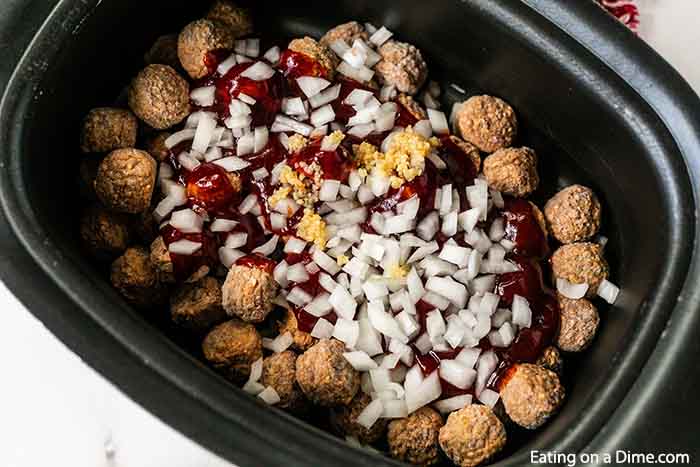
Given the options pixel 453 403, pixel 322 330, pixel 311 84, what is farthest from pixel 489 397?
pixel 311 84

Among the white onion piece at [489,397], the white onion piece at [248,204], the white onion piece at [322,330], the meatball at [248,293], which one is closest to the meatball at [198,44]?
the white onion piece at [248,204]

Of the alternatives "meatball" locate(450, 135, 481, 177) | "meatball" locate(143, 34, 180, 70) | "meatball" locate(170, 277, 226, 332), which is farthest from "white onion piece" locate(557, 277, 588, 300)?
"meatball" locate(143, 34, 180, 70)

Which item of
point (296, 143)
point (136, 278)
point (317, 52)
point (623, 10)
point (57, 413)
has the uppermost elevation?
point (623, 10)

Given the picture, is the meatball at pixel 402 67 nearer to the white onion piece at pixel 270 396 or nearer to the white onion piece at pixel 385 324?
the white onion piece at pixel 385 324

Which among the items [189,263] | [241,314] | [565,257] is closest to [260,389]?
[241,314]

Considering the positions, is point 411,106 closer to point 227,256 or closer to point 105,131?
point 227,256

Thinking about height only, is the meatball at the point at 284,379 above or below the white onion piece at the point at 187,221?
below
